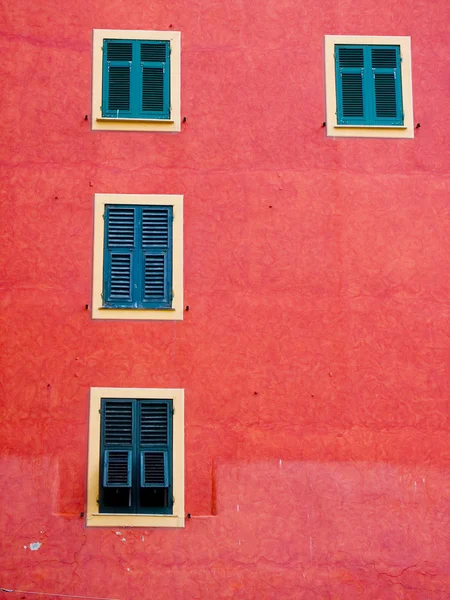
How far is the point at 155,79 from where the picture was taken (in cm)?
1647

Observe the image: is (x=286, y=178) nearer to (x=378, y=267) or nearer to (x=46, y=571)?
(x=378, y=267)

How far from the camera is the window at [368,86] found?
16453 mm

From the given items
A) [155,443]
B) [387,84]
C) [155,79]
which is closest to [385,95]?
[387,84]

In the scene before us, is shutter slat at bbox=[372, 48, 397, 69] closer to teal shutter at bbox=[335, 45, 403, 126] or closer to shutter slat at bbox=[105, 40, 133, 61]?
teal shutter at bbox=[335, 45, 403, 126]

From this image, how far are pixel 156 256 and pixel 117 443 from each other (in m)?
2.72

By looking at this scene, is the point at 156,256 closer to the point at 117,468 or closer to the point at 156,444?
the point at 156,444

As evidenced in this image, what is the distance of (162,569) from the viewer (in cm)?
1470

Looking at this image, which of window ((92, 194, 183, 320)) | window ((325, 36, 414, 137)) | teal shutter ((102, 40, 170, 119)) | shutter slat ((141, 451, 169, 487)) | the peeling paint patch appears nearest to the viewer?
the peeling paint patch

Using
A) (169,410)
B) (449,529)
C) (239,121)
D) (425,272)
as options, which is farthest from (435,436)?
(239,121)

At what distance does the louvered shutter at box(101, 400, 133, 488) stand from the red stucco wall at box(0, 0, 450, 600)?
1.03 feet

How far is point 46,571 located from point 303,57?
834 centimetres

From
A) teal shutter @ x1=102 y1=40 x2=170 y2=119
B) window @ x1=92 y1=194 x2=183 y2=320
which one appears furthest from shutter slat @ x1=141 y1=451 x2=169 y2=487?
teal shutter @ x1=102 y1=40 x2=170 y2=119

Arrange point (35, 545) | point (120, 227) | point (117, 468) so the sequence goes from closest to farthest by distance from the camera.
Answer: point (35, 545) → point (117, 468) → point (120, 227)

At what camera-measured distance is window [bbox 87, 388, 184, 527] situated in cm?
1491
